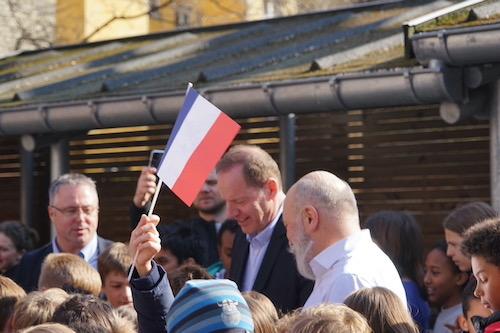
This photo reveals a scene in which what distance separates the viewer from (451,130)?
9.95 metres

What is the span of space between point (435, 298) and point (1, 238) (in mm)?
3410

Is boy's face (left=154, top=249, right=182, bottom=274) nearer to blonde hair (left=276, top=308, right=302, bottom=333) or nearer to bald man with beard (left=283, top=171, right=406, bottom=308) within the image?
bald man with beard (left=283, top=171, right=406, bottom=308)

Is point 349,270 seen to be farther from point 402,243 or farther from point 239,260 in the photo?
point 402,243

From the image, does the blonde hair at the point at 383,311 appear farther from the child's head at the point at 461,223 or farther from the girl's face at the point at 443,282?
the girl's face at the point at 443,282

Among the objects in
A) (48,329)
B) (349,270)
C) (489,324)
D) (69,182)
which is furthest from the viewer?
(69,182)

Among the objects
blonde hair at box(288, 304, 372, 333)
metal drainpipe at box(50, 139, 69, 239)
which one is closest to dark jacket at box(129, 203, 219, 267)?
metal drainpipe at box(50, 139, 69, 239)

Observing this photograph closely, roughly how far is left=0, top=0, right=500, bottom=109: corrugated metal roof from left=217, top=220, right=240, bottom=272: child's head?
1266 mm

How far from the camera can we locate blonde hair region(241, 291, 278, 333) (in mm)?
4738

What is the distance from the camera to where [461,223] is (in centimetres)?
636

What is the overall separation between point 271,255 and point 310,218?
928 millimetres

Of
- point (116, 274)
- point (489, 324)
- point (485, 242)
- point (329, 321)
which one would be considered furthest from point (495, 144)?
point (329, 321)

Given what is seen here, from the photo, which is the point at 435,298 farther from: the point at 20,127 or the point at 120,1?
the point at 120,1

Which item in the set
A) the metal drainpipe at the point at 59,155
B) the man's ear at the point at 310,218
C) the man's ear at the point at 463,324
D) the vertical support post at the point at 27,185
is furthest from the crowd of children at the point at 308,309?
the vertical support post at the point at 27,185

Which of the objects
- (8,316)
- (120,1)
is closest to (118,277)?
(8,316)
